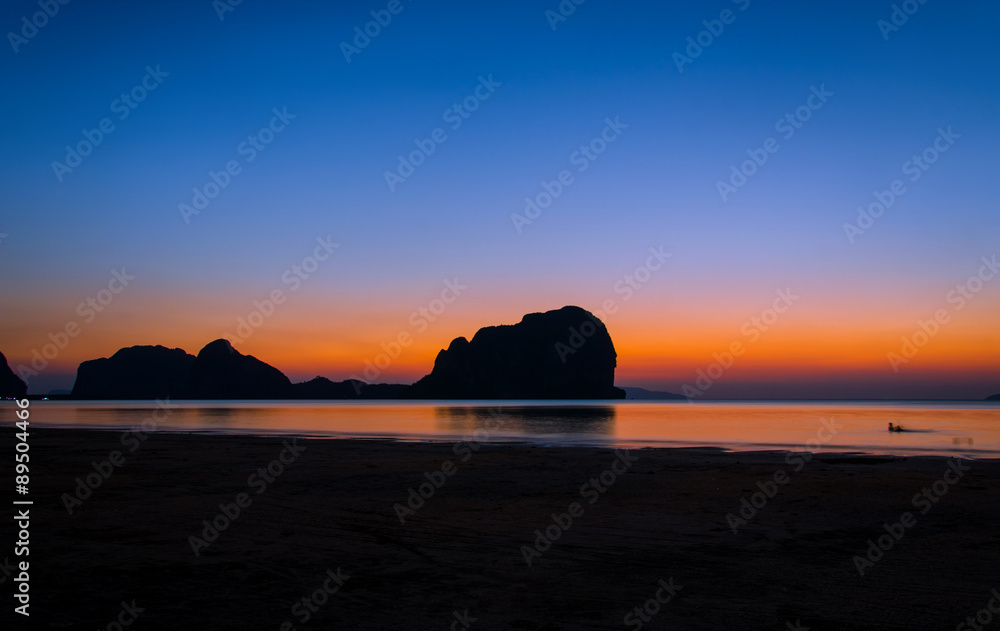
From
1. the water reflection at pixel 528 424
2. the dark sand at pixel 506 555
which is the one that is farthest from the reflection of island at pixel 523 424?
the dark sand at pixel 506 555

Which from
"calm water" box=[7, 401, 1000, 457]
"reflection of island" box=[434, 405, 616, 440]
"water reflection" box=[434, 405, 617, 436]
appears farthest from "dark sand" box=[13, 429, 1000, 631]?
"water reflection" box=[434, 405, 617, 436]

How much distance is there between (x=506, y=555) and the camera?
10.1 metres

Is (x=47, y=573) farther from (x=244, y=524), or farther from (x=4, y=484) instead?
(x=4, y=484)

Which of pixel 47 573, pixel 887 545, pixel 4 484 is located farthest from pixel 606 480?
pixel 4 484

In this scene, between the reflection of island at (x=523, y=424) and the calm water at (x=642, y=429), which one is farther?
the reflection of island at (x=523, y=424)

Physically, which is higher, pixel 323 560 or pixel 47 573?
pixel 323 560

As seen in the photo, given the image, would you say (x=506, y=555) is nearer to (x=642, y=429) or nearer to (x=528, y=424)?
(x=642, y=429)

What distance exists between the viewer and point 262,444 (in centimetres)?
3491

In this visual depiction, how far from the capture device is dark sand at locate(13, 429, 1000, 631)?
7.41 meters

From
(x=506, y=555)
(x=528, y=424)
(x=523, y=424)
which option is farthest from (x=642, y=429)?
(x=506, y=555)

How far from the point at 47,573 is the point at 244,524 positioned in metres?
3.84

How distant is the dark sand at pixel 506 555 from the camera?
7.41 meters

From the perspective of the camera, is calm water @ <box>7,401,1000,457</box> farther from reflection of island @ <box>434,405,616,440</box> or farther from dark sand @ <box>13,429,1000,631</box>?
dark sand @ <box>13,429,1000,631</box>

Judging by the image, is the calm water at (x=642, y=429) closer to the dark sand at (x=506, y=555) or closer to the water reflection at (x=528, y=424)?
the water reflection at (x=528, y=424)
